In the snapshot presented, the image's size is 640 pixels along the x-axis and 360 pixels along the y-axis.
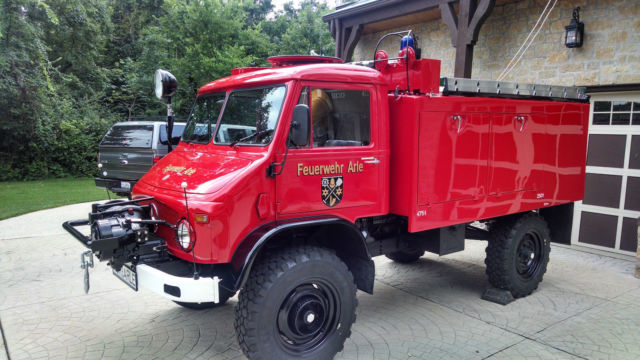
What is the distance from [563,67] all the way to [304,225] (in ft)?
20.3

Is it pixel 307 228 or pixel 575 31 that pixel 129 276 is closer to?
pixel 307 228

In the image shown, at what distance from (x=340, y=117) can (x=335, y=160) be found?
397 mm

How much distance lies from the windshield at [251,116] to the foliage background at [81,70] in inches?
404

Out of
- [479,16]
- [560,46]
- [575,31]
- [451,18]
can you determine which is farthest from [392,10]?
[575,31]

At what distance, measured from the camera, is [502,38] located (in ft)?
27.6

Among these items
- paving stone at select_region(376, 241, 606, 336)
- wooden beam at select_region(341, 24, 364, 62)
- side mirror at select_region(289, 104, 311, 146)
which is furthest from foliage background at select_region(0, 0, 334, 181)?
side mirror at select_region(289, 104, 311, 146)

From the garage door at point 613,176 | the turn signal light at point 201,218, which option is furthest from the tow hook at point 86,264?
the garage door at point 613,176

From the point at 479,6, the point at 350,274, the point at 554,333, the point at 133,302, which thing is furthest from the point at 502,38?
the point at 133,302

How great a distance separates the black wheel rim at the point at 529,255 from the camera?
18.2 feet

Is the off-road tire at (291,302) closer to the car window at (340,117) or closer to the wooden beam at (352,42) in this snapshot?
the car window at (340,117)

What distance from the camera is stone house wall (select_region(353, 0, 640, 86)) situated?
6.66 meters

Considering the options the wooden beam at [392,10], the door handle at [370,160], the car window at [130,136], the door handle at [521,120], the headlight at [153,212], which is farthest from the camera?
the car window at [130,136]

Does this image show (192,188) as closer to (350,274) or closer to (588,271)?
(350,274)

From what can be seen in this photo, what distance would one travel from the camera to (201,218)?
10.5ft
